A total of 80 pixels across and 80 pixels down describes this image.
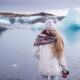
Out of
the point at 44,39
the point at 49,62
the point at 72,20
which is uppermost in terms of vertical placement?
the point at 44,39

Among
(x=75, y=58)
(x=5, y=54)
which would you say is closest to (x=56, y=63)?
(x=75, y=58)

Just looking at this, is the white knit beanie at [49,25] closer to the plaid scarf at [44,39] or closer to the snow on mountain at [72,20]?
the plaid scarf at [44,39]

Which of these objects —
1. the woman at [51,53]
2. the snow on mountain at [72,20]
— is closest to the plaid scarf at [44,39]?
the woman at [51,53]

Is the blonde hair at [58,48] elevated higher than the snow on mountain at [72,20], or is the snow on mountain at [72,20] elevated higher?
the blonde hair at [58,48]

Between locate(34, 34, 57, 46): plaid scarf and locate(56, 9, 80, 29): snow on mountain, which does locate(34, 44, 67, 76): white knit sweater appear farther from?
locate(56, 9, 80, 29): snow on mountain

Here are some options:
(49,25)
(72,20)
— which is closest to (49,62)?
(49,25)

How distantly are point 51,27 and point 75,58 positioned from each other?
8.27 ft

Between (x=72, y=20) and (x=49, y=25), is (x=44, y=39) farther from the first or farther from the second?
(x=72, y=20)

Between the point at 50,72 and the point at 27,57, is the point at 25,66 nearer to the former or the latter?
the point at 27,57

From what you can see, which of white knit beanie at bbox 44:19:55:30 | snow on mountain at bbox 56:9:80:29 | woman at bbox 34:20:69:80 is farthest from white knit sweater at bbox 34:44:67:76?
snow on mountain at bbox 56:9:80:29

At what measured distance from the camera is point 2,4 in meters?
5.17

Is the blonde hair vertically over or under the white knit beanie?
under

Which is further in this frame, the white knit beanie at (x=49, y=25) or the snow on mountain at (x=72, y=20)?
the snow on mountain at (x=72, y=20)

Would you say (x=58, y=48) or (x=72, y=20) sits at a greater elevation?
(x=58, y=48)
